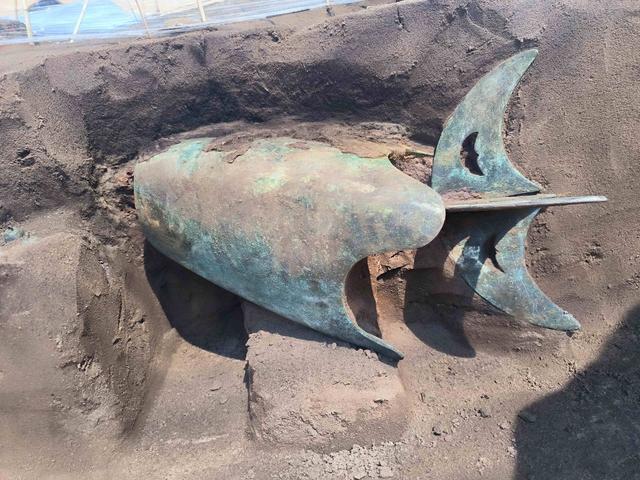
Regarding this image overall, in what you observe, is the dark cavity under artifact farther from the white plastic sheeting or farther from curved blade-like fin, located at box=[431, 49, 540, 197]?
the white plastic sheeting

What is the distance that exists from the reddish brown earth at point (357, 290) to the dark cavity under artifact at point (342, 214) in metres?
0.15

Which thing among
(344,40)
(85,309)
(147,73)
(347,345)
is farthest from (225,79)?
(347,345)

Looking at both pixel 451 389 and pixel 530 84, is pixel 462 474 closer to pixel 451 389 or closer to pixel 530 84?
pixel 451 389

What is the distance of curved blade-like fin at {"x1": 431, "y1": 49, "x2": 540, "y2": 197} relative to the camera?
68.1 inches

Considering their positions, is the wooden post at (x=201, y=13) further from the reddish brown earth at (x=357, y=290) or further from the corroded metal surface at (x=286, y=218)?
the corroded metal surface at (x=286, y=218)

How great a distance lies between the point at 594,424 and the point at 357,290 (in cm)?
94

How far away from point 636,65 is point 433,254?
1.01 m

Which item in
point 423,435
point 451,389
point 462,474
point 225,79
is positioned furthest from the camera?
point 225,79

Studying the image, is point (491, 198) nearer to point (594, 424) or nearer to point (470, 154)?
point (470, 154)

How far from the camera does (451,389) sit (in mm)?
1855

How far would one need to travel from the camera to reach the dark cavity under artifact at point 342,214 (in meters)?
1.60

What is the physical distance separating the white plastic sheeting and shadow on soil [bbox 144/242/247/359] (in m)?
1.12

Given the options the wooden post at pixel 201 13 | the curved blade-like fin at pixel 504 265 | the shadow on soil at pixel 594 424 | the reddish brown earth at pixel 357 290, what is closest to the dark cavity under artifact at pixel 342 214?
the curved blade-like fin at pixel 504 265

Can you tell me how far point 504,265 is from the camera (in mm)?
1692
